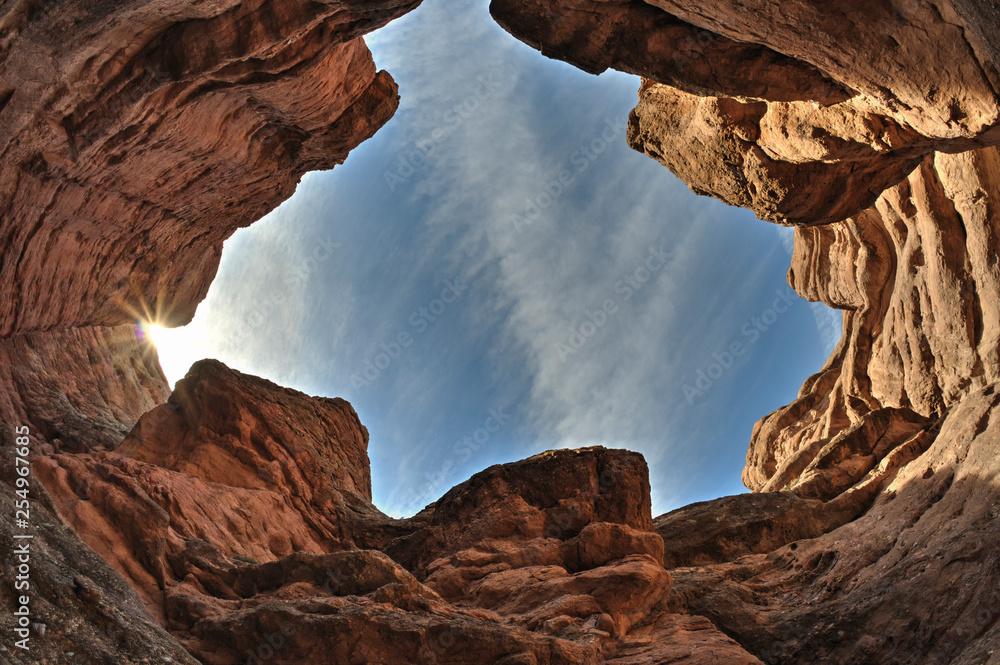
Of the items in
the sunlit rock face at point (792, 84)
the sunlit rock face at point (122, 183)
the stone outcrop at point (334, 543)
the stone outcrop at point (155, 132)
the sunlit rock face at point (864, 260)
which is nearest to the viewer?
the sunlit rock face at point (122, 183)

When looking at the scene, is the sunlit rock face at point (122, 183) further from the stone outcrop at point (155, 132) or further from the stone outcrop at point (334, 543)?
the stone outcrop at point (334, 543)

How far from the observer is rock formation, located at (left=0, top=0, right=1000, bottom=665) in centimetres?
1352

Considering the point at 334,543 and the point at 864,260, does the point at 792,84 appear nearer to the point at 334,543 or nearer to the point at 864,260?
the point at 864,260

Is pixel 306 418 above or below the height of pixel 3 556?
above

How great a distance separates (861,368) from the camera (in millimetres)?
34469

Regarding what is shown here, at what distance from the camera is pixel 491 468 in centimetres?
2344

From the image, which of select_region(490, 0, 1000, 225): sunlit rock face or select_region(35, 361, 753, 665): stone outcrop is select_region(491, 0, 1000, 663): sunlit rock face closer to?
select_region(490, 0, 1000, 225): sunlit rock face

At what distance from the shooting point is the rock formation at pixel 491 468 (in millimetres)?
13516

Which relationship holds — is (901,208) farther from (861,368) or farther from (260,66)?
(260,66)

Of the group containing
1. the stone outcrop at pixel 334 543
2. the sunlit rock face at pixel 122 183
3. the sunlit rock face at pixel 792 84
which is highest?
the sunlit rock face at pixel 122 183

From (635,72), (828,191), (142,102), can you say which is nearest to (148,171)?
(142,102)

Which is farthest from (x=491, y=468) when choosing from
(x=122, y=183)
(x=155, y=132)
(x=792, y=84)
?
(x=122, y=183)

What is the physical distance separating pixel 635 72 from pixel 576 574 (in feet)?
42.8

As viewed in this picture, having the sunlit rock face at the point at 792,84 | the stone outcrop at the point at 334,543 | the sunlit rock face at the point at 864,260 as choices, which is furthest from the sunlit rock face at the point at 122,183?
the sunlit rock face at the point at 864,260
